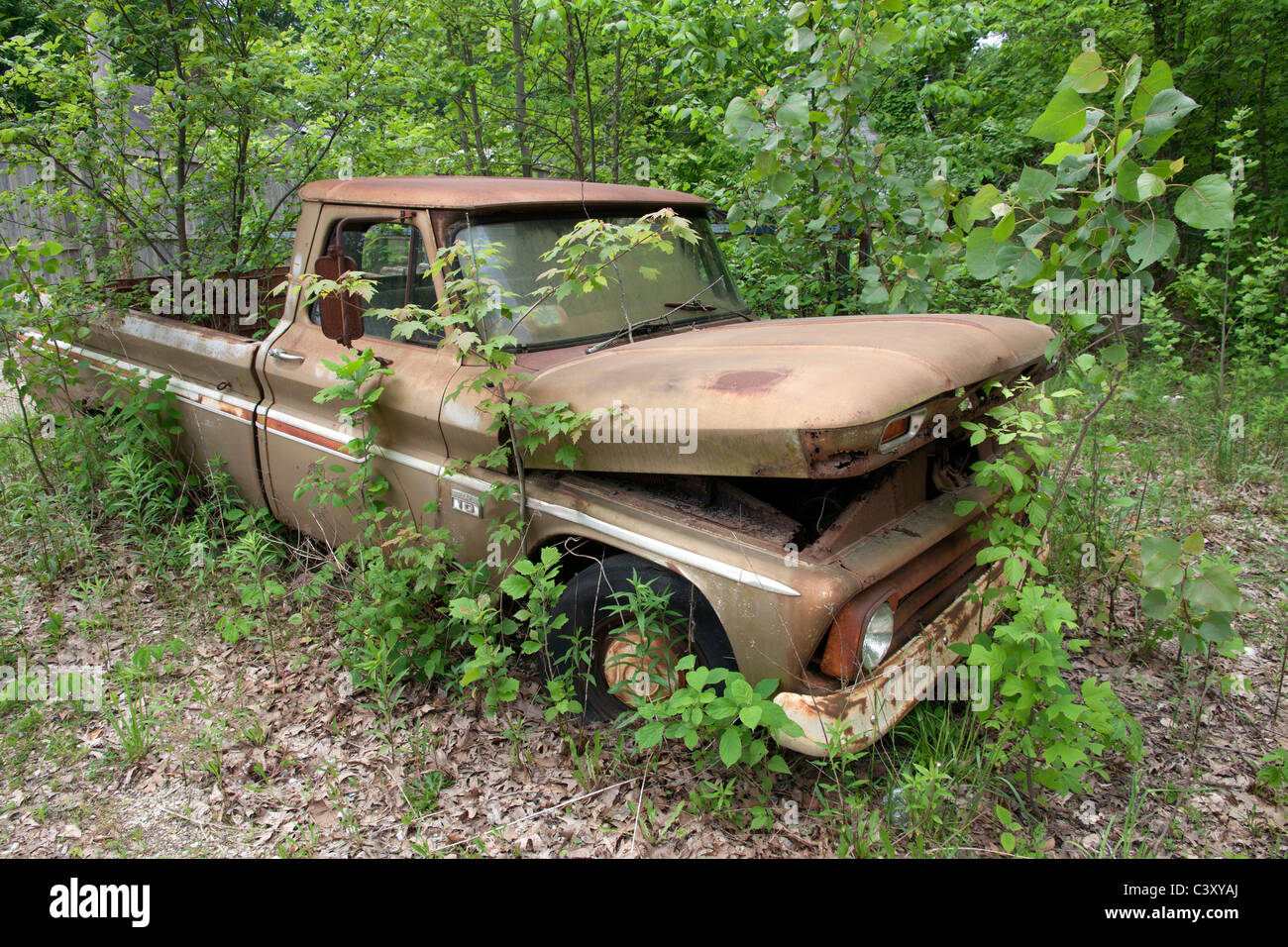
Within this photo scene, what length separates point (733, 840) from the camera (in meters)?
2.54

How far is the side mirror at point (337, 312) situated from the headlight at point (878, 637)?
2247 millimetres

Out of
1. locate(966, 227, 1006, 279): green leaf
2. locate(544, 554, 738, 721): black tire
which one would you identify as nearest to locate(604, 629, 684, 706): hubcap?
locate(544, 554, 738, 721): black tire

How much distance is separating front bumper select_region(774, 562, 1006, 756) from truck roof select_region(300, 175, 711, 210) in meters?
2.22

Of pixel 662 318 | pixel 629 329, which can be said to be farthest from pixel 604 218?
pixel 629 329

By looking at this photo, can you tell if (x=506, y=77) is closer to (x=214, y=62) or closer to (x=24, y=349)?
(x=214, y=62)

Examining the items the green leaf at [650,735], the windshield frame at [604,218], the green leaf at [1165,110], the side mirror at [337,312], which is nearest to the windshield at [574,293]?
the windshield frame at [604,218]

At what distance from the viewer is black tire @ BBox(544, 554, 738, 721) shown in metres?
2.61

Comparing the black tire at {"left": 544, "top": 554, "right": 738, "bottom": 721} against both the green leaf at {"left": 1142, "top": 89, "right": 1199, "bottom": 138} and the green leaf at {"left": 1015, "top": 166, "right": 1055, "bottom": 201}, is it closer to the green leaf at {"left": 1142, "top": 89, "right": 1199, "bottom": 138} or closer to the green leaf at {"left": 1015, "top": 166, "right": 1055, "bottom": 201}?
the green leaf at {"left": 1015, "top": 166, "right": 1055, "bottom": 201}

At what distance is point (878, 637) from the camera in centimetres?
246

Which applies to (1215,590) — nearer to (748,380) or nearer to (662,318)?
(748,380)

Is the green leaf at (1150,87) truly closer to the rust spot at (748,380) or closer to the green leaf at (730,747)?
the rust spot at (748,380)

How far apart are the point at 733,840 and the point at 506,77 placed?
7.66 m

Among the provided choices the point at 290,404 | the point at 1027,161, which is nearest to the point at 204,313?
the point at 290,404

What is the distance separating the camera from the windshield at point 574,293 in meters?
3.10
